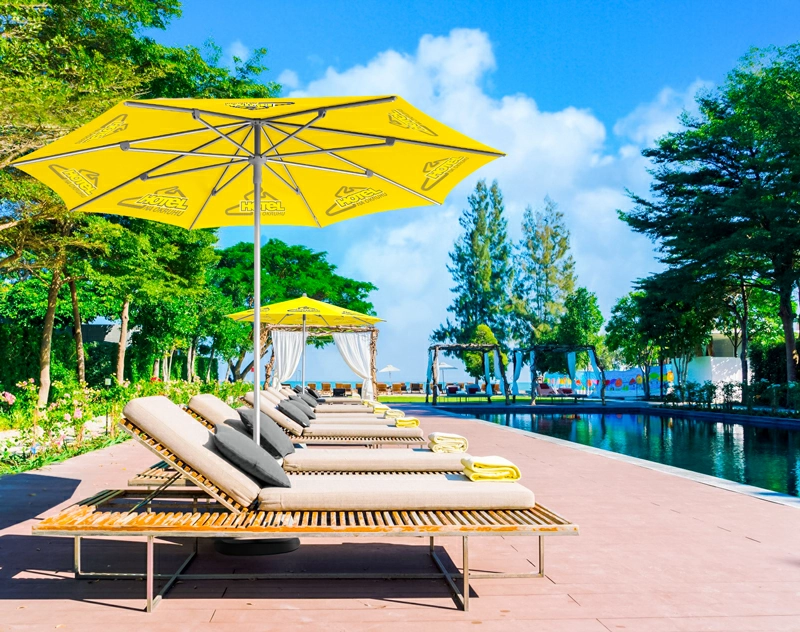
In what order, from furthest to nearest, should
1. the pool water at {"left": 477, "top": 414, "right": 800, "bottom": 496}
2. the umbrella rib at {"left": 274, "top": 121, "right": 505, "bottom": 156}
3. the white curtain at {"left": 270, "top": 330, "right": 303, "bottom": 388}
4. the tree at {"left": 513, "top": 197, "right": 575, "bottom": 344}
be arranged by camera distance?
the tree at {"left": 513, "top": 197, "right": 575, "bottom": 344} < the white curtain at {"left": 270, "top": 330, "right": 303, "bottom": 388} < the pool water at {"left": 477, "top": 414, "right": 800, "bottom": 496} < the umbrella rib at {"left": 274, "top": 121, "right": 505, "bottom": 156}

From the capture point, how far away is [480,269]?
43.2m

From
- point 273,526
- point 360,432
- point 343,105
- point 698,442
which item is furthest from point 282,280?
point 273,526

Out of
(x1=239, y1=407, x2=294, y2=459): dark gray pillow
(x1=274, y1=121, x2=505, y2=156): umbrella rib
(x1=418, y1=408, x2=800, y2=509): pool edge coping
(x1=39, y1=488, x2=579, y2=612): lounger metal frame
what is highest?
(x1=274, y1=121, x2=505, y2=156): umbrella rib

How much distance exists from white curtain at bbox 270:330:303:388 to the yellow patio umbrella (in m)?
13.5

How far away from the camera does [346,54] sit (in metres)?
19.0

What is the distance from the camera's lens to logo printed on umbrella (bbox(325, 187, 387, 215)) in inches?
218

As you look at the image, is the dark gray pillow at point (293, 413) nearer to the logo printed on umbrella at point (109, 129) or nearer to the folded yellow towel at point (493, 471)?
the folded yellow towel at point (493, 471)

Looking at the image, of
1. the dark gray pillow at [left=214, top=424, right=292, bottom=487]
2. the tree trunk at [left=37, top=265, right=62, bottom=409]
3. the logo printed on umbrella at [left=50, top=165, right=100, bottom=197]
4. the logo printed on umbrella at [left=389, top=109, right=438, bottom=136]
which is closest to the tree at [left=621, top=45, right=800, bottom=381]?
the tree trunk at [left=37, top=265, right=62, bottom=409]

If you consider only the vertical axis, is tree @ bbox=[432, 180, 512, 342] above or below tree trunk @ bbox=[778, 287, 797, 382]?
above

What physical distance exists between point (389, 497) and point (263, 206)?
127 inches

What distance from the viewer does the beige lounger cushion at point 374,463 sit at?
15.7 ft

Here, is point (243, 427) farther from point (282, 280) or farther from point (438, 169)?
point (282, 280)

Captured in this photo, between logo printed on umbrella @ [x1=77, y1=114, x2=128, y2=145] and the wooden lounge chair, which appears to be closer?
the wooden lounge chair

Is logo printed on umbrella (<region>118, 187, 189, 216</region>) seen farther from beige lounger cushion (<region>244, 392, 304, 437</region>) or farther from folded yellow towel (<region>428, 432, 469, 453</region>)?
folded yellow towel (<region>428, 432, 469, 453</region>)
